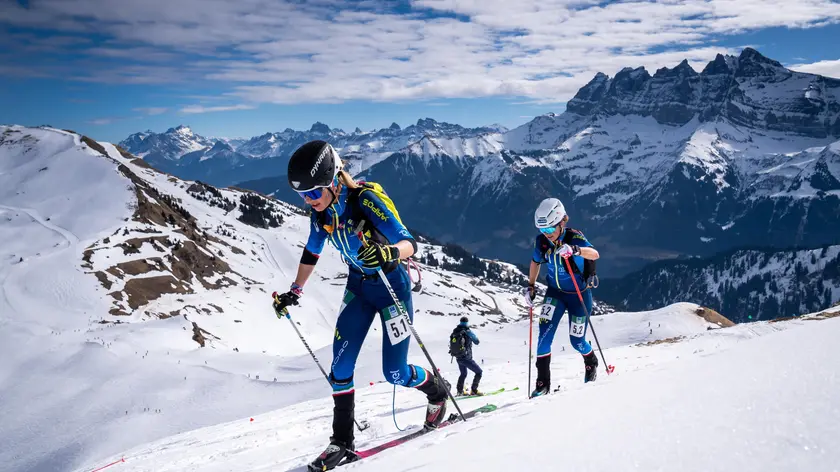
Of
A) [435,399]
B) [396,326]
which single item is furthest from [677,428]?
[435,399]

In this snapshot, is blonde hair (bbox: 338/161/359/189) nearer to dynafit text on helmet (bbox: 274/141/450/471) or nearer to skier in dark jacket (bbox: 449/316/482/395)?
dynafit text on helmet (bbox: 274/141/450/471)

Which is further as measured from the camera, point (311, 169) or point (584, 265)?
point (584, 265)

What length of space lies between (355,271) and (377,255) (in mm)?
1490

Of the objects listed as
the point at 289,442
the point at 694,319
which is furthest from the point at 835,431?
the point at 694,319

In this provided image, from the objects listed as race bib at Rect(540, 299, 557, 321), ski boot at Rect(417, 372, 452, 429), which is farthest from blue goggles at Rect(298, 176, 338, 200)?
race bib at Rect(540, 299, 557, 321)

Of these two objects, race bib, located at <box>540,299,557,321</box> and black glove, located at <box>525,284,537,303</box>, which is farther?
black glove, located at <box>525,284,537,303</box>

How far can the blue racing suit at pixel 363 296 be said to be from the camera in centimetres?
706

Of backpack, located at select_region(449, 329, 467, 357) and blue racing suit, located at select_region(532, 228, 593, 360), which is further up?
blue racing suit, located at select_region(532, 228, 593, 360)

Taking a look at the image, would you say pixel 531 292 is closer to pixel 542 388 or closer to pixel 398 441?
pixel 542 388

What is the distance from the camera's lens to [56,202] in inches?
3310

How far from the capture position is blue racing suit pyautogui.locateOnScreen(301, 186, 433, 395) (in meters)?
7.06

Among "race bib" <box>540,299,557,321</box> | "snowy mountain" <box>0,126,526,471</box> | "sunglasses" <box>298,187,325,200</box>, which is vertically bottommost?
"snowy mountain" <box>0,126,526,471</box>

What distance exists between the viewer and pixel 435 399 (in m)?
8.05

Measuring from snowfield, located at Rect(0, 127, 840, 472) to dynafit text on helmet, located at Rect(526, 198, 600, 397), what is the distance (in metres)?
1.12
